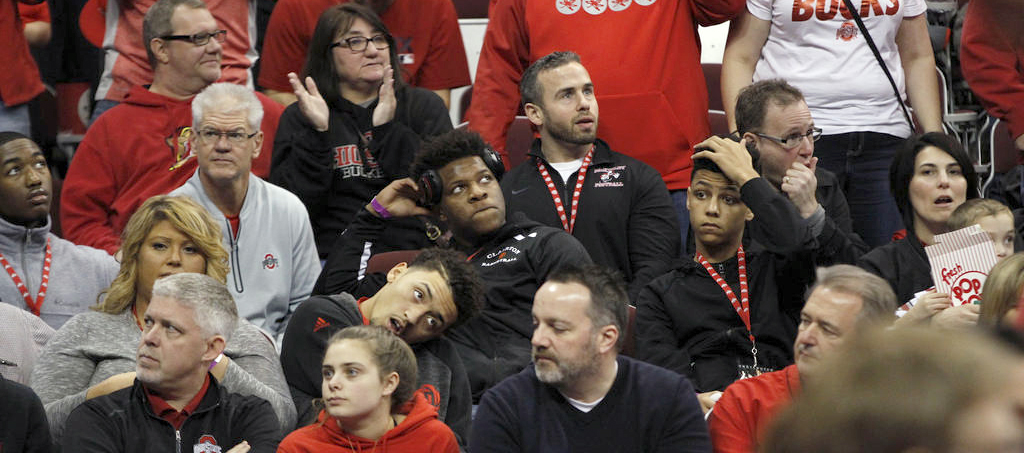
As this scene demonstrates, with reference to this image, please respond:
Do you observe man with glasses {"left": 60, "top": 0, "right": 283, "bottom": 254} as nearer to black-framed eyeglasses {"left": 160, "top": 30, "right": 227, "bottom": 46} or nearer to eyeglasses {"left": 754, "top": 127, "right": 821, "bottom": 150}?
black-framed eyeglasses {"left": 160, "top": 30, "right": 227, "bottom": 46}

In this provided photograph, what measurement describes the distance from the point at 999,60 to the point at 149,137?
3581mm

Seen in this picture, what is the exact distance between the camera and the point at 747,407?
380 centimetres

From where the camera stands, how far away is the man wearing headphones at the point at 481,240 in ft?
15.4

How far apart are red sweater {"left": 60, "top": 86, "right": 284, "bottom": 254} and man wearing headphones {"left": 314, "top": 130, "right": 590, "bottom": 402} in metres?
0.96

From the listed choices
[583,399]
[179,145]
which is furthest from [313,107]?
[583,399]

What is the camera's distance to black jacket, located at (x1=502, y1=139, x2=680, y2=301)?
17.0ft

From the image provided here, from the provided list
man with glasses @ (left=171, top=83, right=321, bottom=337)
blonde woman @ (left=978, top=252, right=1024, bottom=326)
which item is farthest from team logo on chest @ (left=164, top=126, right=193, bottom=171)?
blonde woman @ (left=978, top=252, right=1024, bottom=326)

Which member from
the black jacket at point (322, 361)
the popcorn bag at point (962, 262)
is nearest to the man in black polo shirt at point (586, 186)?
the black jacket at point (322, 361)

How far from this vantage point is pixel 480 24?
7648 mm

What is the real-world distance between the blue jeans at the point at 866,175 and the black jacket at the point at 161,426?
104 inches

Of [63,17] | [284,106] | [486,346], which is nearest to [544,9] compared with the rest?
[284,106]

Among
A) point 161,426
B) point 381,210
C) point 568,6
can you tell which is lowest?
point 161,426

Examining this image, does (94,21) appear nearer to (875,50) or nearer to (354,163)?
(354,163)

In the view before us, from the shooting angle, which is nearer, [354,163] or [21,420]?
[21,420]
